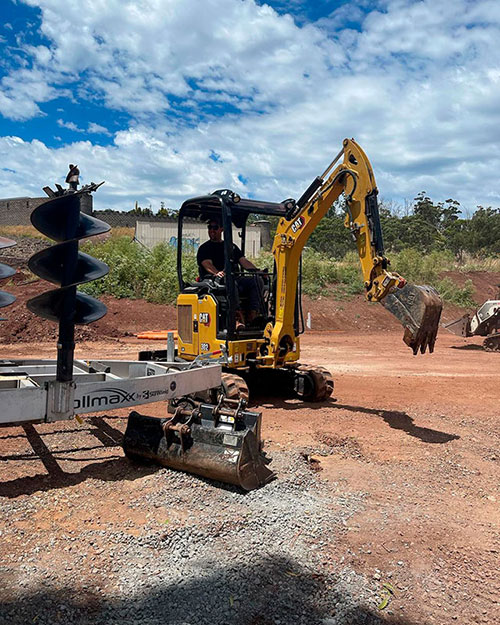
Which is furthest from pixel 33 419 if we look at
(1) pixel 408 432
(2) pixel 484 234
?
(2) pixel 484 234

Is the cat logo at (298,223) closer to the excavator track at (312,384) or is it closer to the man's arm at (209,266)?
the man's arm at (209,266)

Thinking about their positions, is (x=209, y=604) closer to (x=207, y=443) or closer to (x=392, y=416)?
(x=207, y=443)

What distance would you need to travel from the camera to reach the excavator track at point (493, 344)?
16.6 m

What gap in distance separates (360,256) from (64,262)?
4209 mm

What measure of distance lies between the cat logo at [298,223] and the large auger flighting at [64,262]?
13.4 ft

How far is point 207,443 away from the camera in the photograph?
→ 4656 mm

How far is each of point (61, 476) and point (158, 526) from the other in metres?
1.37

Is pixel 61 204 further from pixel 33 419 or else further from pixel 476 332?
pixel 476 332

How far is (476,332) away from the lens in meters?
17.3

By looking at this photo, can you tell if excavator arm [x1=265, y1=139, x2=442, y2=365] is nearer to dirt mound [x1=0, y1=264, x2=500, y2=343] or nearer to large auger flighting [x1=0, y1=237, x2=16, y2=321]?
large auger flighting [x1=0, y1=237, x2=16, y2=321]

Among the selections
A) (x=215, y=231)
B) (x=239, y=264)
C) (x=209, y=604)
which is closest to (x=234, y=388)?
(x=239, y=264)

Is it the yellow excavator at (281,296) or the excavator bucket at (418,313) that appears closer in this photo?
the excavator bucket at (418,313)

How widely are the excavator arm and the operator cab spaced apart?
0.25 m

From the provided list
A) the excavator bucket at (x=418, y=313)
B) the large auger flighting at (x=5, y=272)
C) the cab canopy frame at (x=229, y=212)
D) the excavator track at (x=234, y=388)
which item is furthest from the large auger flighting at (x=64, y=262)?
the excavator bucket at (x=418, y=313)
